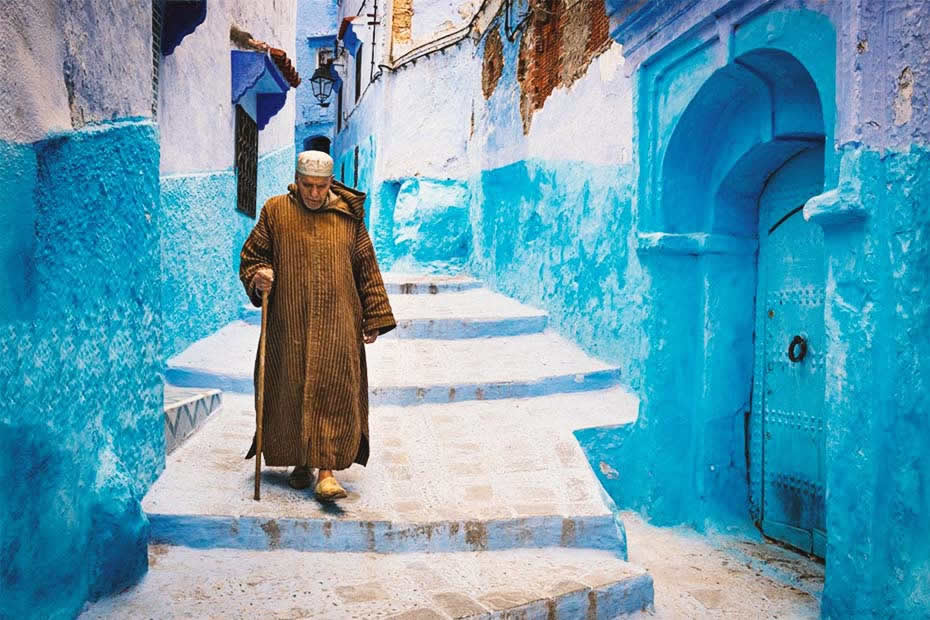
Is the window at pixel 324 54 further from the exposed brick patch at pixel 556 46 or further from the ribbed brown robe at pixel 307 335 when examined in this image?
the ribbed brown robe at pixel 307 335

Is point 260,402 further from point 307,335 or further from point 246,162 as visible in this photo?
point 246,162

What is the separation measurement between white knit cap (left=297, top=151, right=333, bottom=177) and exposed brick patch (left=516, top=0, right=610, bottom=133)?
10.8 feet

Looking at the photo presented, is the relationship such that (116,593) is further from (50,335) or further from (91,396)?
(50,335)

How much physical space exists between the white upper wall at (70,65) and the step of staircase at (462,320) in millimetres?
4370

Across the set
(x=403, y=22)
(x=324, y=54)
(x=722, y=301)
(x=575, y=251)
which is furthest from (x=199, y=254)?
(x=324, y=54)

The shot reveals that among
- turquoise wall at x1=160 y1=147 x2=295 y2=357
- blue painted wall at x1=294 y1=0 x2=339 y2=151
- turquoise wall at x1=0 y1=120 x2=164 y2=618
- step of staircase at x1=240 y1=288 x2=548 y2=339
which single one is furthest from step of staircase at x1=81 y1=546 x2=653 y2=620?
blue painted wall at x1=294 y1=0 x2=339 y2=151

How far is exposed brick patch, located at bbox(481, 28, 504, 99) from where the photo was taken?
9.76 meters

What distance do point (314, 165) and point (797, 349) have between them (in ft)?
9.68

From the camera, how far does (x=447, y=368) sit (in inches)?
246

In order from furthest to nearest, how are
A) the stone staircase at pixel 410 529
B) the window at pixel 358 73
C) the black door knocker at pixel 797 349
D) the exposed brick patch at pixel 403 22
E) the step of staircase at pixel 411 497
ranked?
the window at pixel 358 73 → the exposed brick patch at pixel 403 22 → the black door knocker at pixel 797 349 → the step of staircase at pixel 411 497 → the stone staircase at pixel 410 529

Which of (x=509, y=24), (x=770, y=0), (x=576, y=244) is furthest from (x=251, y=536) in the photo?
(x=509, y=24)

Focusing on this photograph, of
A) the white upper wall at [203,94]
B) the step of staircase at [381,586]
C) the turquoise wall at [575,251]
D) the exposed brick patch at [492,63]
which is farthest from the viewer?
the exposed brick patch at [492,63]

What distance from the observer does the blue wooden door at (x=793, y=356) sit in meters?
4.19

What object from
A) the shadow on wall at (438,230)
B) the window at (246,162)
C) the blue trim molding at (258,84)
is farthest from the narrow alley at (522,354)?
the shadow on wall at (438,230)
